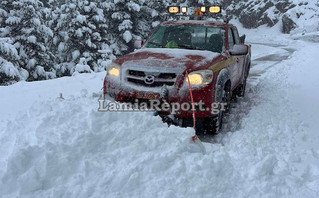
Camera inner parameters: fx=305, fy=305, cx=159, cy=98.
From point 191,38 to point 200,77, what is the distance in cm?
152

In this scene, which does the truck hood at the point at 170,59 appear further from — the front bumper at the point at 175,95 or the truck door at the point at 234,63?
the truck door at the point at 234,63

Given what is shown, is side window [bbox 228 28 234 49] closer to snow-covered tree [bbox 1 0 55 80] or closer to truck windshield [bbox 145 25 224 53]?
truck windshield [bbox 145 25 224 53]

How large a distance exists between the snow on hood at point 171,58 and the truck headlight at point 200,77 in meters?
0.13

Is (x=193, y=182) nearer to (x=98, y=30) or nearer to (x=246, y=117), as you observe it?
(x=246, y=117)

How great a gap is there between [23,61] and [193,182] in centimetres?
1563

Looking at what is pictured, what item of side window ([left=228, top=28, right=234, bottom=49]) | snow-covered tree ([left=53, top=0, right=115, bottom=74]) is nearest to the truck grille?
side window ([left=228, top=28, right=234, bottom=49])

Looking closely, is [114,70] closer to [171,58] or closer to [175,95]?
[171,58]

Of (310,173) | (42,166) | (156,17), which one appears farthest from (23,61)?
(310,173)

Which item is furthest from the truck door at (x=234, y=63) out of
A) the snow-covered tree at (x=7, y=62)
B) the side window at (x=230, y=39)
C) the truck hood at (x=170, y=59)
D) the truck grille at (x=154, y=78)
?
the snow-covered tree at (x=7, y=62)

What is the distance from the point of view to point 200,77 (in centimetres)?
438

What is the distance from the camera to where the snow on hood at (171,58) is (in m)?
4.45

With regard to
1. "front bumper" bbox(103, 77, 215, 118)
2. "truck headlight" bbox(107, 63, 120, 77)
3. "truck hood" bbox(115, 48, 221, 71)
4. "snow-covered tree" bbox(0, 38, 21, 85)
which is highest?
"truck hood" bbox(115, 48, 221, 71)

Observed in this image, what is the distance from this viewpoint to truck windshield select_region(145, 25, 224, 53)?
5527 millimetres

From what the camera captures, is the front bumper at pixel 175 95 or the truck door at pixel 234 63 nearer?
the front bumper at pixel 175 95
